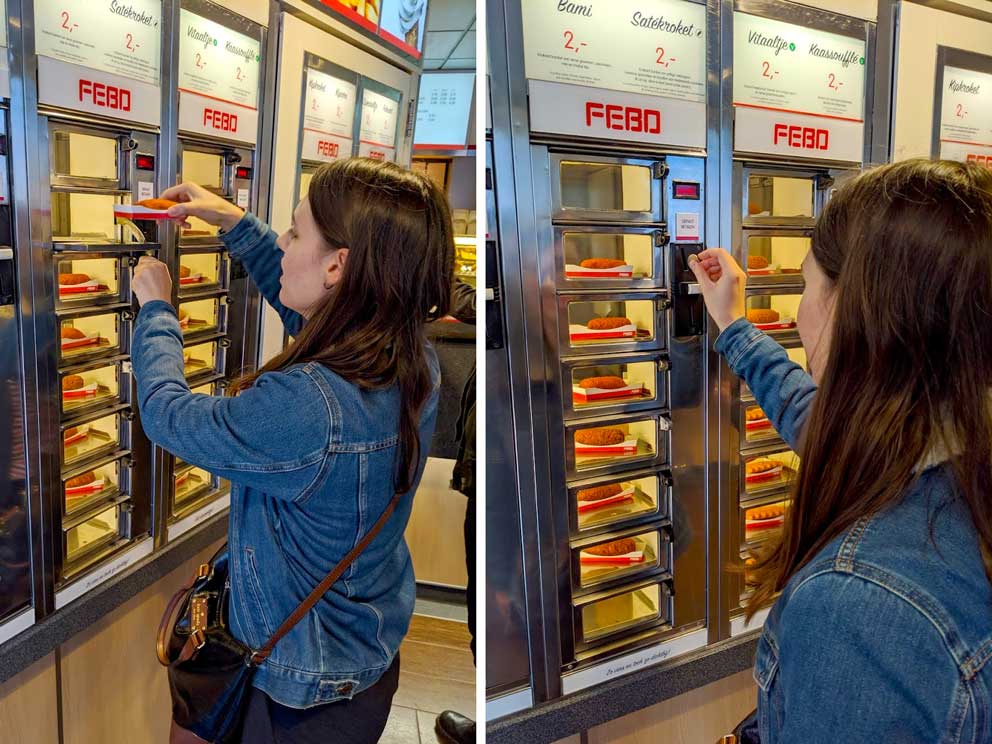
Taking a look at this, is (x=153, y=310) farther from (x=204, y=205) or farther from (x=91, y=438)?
(x=91, y=438)

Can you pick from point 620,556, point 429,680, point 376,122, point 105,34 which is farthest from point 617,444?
point 376,122

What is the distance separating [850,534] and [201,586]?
3.74 feet

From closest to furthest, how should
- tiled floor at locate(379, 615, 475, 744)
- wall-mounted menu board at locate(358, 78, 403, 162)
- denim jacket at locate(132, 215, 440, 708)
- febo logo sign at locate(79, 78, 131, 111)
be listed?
denim jacket at locate(132, 215, 440, 708)
febo logo sign at locate(79, 78, 131, 111)
tiled floor at locate(379, 615, 475, 744)
wall-mounted menu board at locate(358, 78, 403, 162)

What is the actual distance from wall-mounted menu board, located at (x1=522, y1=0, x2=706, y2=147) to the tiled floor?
198cm

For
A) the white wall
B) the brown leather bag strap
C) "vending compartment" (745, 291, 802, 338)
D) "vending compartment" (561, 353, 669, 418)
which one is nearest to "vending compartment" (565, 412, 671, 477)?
→ "vending compartment" (561, 353, 669, 418)

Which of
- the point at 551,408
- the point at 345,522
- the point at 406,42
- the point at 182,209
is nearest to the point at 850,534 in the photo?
the point at 345,522

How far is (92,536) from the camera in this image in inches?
77.1

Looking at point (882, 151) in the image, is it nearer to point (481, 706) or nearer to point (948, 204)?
point (948, 204)

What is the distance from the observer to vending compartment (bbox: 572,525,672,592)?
1.99 metres

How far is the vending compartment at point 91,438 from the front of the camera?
1.78 m

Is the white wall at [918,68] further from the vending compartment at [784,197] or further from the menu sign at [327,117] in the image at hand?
the menu sign at [327,117]

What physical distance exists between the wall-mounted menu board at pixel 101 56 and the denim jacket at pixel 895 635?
5.05 ft

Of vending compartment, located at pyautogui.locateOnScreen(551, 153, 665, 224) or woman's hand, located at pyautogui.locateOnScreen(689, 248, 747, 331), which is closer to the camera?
vending compartment, located at pyautogui.locateOnScreen(551, 153, 665, 224)

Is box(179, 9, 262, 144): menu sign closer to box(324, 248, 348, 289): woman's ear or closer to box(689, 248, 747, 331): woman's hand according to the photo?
box(324, 248, 348, 289): woman's ear
